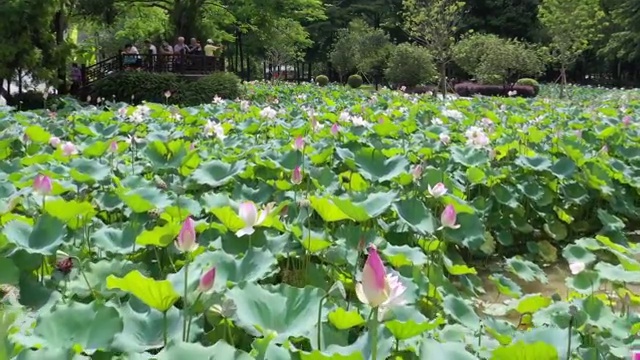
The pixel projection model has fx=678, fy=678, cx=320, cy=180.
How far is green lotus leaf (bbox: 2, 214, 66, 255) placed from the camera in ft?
6.37

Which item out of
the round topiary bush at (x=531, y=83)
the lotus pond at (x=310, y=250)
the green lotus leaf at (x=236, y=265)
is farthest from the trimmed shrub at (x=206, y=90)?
the round topiary bush at (x=531, y=83)

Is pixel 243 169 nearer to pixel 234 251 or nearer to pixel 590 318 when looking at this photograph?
pixel 234 251

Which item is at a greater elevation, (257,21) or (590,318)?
(257,21)

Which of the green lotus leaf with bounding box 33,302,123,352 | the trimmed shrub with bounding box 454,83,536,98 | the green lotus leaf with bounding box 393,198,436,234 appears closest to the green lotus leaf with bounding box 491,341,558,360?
the green lotus leaf with bounding box 33,302,123,352

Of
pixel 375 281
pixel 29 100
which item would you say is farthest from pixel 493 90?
pixel 375 281

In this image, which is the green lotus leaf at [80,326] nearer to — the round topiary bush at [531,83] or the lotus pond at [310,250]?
the lotus pond at [310,250]

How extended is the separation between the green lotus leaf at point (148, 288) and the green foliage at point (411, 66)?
23.6 m

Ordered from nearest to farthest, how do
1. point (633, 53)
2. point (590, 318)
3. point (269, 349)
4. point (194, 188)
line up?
point (269, 349)
point (590, 318)
point (194, 188)
point (633, 53)

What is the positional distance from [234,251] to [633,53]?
3136 cm

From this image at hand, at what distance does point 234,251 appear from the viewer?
219 centimetres

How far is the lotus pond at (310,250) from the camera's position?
57.7 inches

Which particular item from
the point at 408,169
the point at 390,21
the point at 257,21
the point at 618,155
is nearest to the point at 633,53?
the point at 390,21

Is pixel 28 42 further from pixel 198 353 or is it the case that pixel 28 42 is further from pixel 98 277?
pixel 198 353

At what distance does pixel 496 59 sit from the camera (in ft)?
80.4
